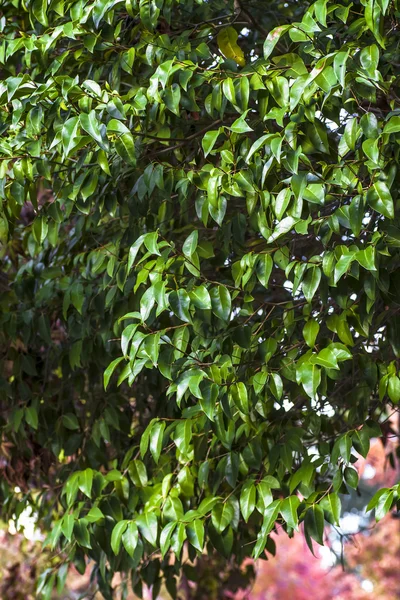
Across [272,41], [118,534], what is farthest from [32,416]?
[272,41]

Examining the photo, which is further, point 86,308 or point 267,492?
point 86,308

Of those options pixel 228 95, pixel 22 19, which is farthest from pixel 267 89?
pixel 22 19

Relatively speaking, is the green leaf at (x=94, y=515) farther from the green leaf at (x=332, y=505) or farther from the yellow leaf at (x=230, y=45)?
the yellow leaf at (x=230, y=45)

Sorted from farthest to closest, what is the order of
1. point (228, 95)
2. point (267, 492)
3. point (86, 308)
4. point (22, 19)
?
point (22, 19)
point (86, 308)
point (267, 492)
point (228, 95)

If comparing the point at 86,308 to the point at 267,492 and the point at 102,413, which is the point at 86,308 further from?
the point at 267,492

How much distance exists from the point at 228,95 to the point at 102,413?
3.70 feet

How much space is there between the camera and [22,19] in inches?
102

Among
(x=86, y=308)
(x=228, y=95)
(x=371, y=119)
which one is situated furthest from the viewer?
(x=86, y=308)

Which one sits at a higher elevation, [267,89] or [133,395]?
[267,89]

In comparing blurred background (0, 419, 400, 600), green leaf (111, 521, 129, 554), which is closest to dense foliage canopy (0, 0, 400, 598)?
green leaf (111, 521, 129, 554)

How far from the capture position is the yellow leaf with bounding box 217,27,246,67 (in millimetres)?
2176

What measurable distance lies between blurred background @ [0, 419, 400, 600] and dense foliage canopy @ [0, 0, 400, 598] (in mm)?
265

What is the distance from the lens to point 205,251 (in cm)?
202

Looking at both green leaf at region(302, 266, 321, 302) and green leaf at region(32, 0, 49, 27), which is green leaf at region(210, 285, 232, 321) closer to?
green leaf at region(302, 266, 321, 302)
